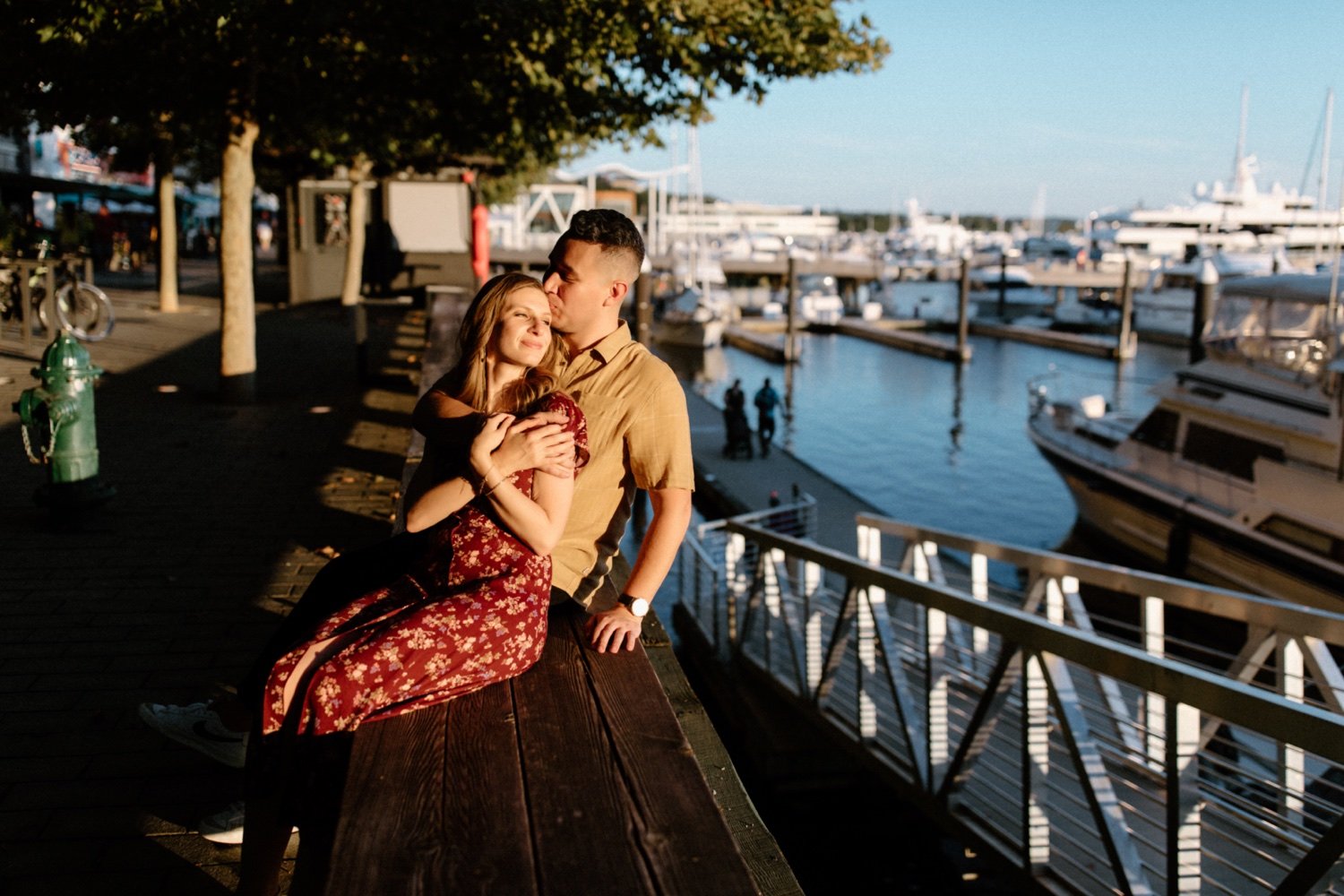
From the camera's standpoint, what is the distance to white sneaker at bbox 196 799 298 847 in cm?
376

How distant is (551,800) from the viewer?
8.38ft

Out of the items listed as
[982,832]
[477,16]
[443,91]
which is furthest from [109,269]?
[982,832]

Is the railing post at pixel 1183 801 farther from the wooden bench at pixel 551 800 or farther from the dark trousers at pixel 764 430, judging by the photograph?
the dark trousers at pixel 764 430

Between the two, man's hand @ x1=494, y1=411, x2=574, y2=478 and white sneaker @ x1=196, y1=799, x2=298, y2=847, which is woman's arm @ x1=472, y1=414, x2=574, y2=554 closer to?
man's hand @ x1=494, y1=411, x2=574, y2=478

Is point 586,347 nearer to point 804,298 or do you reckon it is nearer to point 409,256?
point 409,256

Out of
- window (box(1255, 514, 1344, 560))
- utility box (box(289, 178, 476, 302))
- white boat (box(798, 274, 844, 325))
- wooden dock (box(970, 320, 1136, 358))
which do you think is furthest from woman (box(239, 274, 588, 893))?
white boat (box(798, 274, 844, 325))

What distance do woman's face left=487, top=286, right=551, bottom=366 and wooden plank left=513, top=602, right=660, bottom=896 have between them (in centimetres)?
85

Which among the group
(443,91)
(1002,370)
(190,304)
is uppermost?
(443,91)

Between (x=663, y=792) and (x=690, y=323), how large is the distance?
51951 millimetres

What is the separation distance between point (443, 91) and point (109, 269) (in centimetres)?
2781

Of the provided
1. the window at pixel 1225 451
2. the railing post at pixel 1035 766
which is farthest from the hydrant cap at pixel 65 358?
the window at pixel 1225 451

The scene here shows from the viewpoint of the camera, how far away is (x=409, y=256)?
87.0ft

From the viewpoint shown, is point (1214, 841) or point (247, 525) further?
point (247, 525)

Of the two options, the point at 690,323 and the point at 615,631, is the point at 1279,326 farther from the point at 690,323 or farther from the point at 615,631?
the point at 690,323
